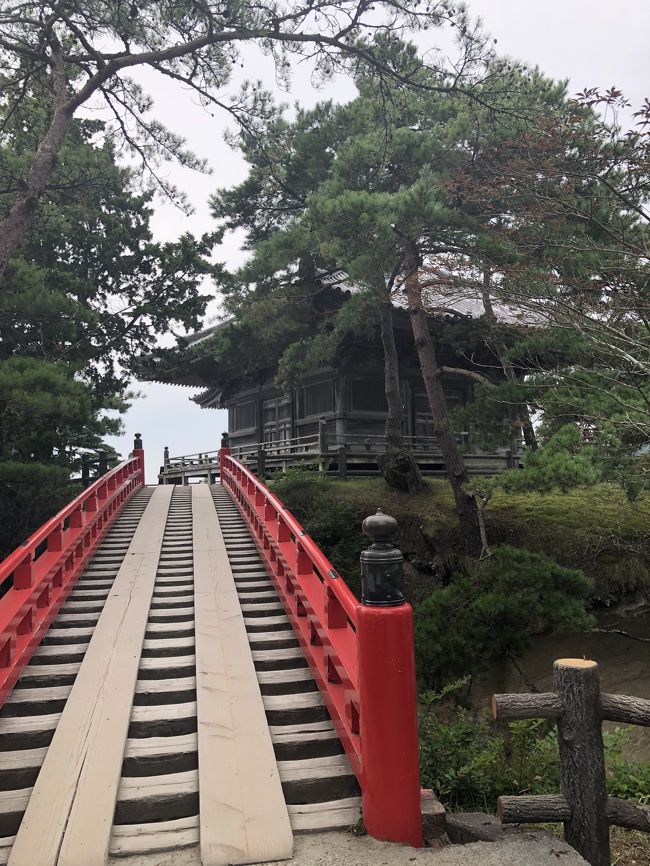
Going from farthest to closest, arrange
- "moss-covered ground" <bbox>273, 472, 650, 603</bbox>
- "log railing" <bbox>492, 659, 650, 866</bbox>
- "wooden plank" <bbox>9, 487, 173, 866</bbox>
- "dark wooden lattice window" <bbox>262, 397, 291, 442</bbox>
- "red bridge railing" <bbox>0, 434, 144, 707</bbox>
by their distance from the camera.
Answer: "dark wooden lattice window" <bbox>262, 397, 291, 442</bbox>, "moss-covered ground" <bbox>273, 472, 650, 603</bbox>, "red bridge railing" <bbox>0, 434, 144, 707</bbox>, "log railing" <bbox>492, 659, 650, 866</bbox>, "wooden plank" <bbox>9, 487, 173, 866</bbox>

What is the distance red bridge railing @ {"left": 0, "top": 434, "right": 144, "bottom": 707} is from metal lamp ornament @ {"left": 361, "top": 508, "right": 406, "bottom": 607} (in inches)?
108

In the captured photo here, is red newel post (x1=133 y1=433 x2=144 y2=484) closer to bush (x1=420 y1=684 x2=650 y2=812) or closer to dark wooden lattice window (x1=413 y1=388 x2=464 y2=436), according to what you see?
dark wooden lattice window (x1=413 y1=388 x2=464 y2=436)

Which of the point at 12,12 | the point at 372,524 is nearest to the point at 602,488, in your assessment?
the point at 372,524

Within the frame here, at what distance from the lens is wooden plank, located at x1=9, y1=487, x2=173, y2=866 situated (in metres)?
2.80

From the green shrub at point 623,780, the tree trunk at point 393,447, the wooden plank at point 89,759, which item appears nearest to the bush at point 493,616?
the green shrub at point 623,780

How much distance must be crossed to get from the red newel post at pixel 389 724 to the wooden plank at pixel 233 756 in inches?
19.0

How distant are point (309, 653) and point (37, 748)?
1.95 metres

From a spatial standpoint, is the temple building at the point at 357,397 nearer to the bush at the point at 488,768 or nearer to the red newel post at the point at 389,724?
the bush at the point at 488,768

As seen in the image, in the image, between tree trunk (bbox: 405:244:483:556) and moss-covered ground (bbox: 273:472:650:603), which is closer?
moss-covered ground (bbox: 273:472:650:603)

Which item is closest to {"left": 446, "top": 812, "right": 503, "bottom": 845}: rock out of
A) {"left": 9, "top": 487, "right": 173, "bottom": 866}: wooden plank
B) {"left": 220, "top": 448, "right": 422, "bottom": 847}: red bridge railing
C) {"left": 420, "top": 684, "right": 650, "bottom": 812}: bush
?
{"left": 220, "top": 448, "right": 422, "bottom": 847}: red bridge railing

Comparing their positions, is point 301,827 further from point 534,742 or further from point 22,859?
point 534,742

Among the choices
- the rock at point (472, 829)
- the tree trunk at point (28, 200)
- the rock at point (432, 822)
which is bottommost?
the rock at point (472, 829)

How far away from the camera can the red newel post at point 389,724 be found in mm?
2887

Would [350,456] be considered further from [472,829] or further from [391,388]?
[472,829]
